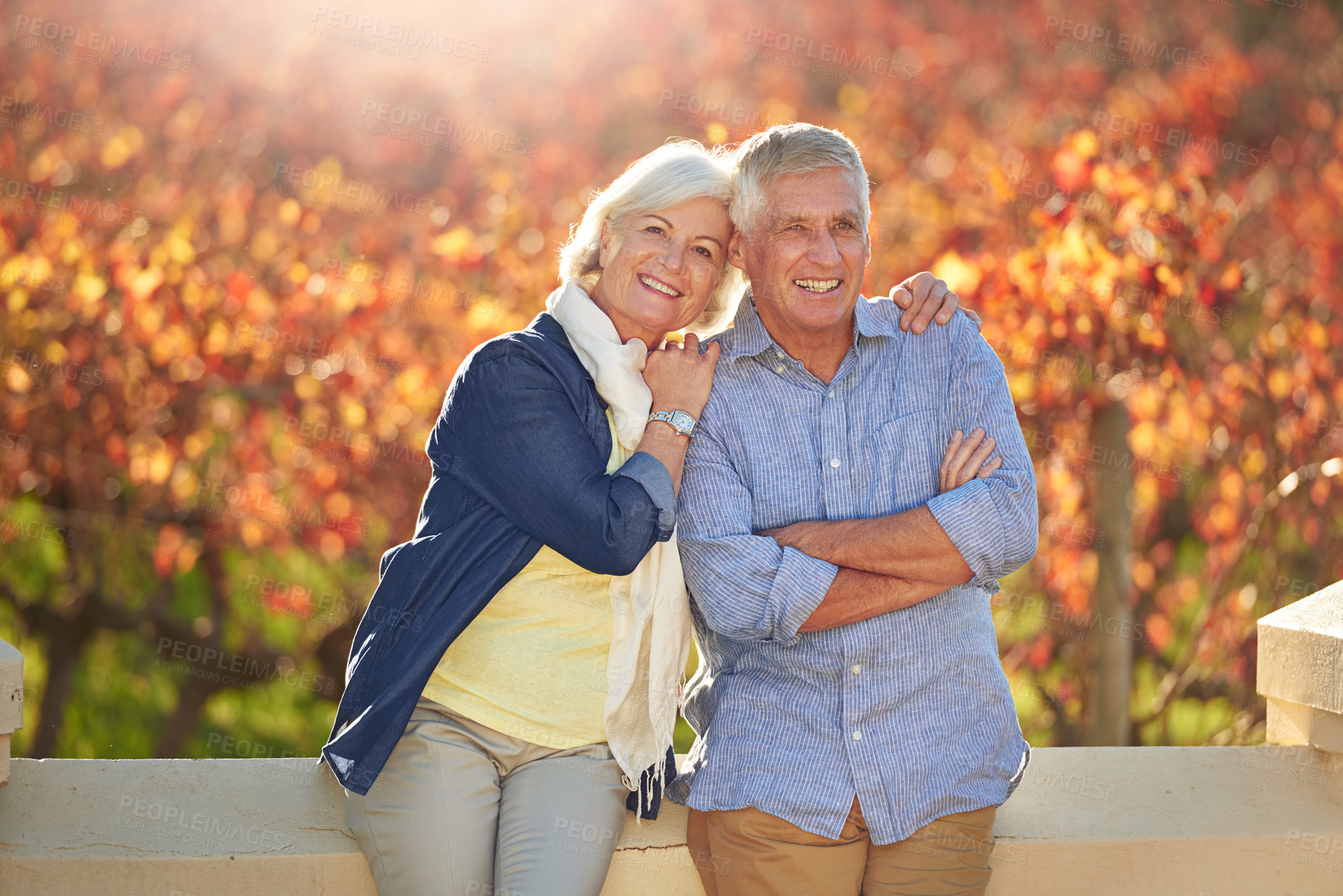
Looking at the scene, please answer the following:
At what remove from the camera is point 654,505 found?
2.22m

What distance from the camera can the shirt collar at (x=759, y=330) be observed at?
2568mm

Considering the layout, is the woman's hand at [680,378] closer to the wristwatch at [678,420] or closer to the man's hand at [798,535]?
the wristwatch at [678,420]

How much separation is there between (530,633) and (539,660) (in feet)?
0.19

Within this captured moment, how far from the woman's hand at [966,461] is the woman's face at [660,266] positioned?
0.65m

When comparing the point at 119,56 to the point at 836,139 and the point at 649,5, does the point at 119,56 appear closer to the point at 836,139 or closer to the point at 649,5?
the point at 649,5

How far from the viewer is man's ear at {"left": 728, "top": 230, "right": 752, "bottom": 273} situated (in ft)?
8.55

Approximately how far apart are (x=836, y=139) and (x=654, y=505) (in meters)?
0.96

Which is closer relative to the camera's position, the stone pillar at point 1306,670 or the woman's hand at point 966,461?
the woman's hand at point 966,461

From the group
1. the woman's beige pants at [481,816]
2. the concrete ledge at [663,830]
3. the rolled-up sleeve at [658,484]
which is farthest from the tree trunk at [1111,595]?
the woman's beige pants at [481,816]

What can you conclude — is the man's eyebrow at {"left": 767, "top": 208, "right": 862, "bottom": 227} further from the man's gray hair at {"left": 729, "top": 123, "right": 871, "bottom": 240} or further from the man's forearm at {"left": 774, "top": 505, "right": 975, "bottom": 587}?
the man's forearm at {"left": 774, "top": 505, "right": 975, "bottom": 587}

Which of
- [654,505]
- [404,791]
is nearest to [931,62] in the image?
[654,505]

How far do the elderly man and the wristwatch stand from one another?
83mm

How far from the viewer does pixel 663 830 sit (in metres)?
2.45

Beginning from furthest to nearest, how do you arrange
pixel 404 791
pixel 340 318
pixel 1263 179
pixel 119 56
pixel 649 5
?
pixel 649 5
pixel 1263 179
pixel 119 56
pixel 340 318
pixel 404 791
